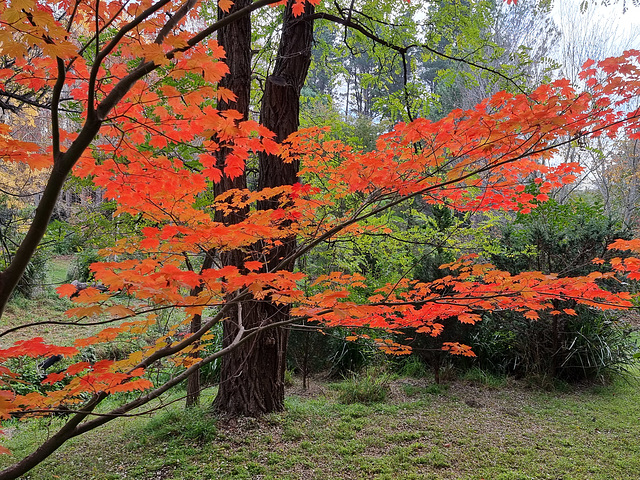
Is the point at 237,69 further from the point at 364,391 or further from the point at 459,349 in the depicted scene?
the point at 364,391

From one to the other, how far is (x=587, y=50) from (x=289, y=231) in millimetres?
13463

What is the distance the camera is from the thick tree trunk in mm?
4035

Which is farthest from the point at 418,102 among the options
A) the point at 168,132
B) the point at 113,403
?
the point at 113,403

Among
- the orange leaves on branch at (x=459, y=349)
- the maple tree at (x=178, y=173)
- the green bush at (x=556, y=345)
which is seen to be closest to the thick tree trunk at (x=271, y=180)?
the maple tree at (x=178, y=173)

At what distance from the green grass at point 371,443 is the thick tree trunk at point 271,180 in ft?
0.73

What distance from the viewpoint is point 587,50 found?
38.2 feet

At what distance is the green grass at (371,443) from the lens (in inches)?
127

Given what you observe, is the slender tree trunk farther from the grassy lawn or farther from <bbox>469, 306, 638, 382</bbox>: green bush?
<bbox>469, 306, 638, 382</bbox>: green bush

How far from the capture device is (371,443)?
372cm

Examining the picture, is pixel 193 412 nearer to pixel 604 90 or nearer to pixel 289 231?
pixel 289 231

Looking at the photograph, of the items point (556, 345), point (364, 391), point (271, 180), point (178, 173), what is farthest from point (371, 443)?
point (556, 345)

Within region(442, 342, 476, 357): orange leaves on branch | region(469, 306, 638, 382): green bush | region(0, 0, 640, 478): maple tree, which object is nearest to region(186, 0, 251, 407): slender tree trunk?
region(0, 0, 640, 478): maple tree

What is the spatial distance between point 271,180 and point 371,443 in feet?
9.37

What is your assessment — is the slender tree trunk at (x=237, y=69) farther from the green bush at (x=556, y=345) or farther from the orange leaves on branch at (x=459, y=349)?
the green bush at (x=556, y=345)
